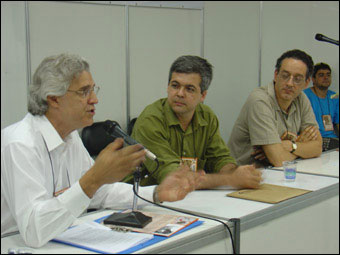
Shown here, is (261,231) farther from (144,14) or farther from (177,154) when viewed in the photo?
(144,14)

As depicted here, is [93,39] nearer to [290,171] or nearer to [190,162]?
[190,162]

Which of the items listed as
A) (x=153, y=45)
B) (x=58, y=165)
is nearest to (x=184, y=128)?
(x=58, y=165)

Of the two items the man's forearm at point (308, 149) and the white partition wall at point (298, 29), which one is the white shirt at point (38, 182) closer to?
the man's forearm at point (308, 149)

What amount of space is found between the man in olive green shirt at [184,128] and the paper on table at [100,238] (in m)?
0.69


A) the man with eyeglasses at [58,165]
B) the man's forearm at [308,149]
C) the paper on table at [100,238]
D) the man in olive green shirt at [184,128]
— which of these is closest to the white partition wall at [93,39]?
the man in olive green shirt at [184,128]

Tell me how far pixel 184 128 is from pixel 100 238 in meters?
1.11

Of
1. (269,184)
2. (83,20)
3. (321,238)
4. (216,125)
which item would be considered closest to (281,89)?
(216,125)

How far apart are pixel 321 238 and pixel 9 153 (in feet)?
4.61

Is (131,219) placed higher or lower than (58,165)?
lower

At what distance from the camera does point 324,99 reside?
4.64m

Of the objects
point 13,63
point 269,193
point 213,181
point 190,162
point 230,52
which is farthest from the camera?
point 230,52

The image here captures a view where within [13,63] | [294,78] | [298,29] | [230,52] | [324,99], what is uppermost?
[298,29]

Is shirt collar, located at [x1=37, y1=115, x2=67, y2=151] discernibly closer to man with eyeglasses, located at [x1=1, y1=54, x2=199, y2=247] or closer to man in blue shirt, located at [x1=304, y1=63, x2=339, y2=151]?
man with eyeglasses, located at [x1=1, y1=54, x2=199, y2=247]

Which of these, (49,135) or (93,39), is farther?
(93,39)
